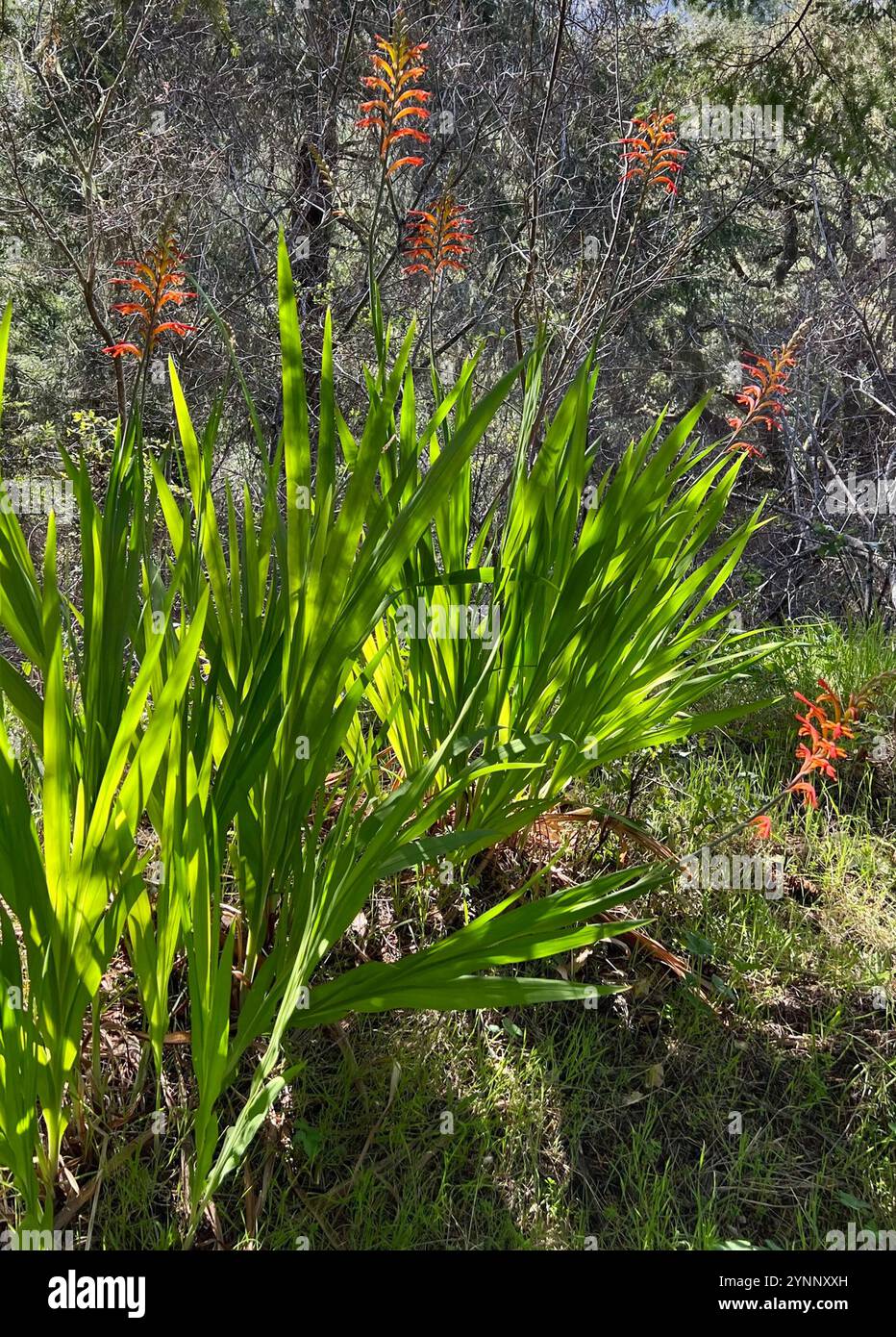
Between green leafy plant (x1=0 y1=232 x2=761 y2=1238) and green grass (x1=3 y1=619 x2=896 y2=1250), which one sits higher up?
green leafy plant (x1=0 y1=232 x2=761 y2=1238)

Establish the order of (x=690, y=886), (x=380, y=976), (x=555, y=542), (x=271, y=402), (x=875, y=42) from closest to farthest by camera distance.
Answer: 1. (x=380, y=976)
2. (x=555, y=542)
3. (x=690, y=886)
4. (x=875, y=42)
5. (x=271, y=402)

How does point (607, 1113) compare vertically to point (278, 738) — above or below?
below

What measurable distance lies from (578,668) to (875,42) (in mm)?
5054

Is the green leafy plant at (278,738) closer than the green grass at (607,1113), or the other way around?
the green leafy plant at (278,738)

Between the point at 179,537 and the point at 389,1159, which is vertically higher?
the point at 179,537

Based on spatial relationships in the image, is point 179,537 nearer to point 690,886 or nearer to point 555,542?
point 555,542

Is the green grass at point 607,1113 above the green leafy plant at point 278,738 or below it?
below

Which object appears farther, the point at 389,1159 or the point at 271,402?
the point at 271,402

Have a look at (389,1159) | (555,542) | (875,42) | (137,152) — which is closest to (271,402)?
(137,152)

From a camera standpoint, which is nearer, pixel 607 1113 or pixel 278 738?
pixel 278 738

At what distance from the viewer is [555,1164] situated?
4.50ft

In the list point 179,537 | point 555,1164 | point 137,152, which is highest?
point 137,152

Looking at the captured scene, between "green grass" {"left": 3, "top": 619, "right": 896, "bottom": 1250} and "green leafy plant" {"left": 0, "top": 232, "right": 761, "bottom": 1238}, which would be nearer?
"green leafy plant" {"left": 0, "top": 232, "right": 761, "bottom": 1238}

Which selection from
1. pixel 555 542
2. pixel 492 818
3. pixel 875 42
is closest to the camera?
pixel 492 818
